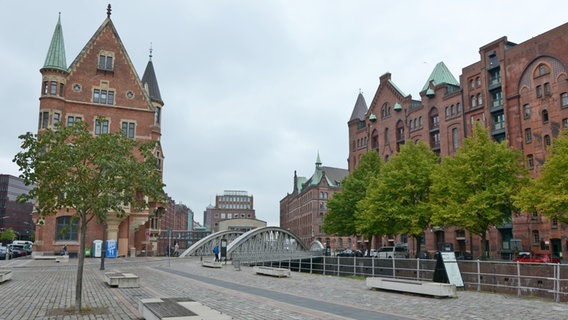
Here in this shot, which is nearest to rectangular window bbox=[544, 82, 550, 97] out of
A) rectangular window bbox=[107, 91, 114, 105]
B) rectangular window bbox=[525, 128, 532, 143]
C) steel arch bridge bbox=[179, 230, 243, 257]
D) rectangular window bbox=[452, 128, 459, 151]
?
rectangular window bbox=[525, 128, 532, 143]

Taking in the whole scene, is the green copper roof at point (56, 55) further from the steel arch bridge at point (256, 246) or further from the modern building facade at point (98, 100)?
the steel arch bridge at point (256, 246)

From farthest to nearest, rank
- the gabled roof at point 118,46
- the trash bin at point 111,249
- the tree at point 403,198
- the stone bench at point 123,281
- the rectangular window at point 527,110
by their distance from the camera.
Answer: the gabled roof at point 118,46
the rectangular window at point 527,110
the trash bin at point 111,249
the tree at point 403,198
the stone bench at point 123,281

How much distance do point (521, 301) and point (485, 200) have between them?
20.5 metres

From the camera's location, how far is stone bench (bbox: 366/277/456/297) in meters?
15.4

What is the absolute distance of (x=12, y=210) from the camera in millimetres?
133500

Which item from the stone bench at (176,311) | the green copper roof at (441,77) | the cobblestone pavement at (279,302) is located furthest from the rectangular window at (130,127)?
the stone bench at (176,311)

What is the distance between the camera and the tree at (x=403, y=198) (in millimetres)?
38844

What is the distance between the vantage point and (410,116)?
2606 inches

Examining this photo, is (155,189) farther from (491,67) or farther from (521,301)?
(491,67)

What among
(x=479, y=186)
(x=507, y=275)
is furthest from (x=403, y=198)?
(x=507, y=275)

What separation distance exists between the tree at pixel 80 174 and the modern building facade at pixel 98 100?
34.9 metres

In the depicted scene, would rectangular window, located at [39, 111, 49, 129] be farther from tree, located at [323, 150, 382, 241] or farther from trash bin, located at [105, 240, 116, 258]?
tree, located at [323, 150, 382, 241]

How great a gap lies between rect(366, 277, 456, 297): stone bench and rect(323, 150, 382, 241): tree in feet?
104

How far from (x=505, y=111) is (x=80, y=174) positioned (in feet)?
156
